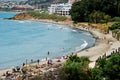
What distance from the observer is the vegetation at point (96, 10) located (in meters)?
99.0

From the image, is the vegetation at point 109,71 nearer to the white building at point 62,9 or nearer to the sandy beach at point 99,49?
the sandy beach at point 99,49

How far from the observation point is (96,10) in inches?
4063

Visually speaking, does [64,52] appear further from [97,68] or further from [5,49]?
[97,68]

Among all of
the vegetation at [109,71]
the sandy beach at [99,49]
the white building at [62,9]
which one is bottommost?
the white building at [62,9]

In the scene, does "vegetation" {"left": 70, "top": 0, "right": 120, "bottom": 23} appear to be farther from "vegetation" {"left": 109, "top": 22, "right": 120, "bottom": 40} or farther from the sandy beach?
the sandy beach

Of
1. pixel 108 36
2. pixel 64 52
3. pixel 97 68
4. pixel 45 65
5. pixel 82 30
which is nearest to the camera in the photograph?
pixel 97 68

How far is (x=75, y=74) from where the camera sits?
96.1 ft

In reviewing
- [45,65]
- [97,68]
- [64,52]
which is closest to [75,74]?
[97,68]

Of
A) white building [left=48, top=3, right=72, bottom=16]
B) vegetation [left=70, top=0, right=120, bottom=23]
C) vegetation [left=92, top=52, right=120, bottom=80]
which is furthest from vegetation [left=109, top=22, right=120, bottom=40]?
white building [left=48, top=3, right=72, bottom=16]

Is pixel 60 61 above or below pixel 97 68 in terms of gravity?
below

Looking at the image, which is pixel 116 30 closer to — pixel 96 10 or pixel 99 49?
pixel 99 49

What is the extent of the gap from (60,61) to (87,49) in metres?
12.0

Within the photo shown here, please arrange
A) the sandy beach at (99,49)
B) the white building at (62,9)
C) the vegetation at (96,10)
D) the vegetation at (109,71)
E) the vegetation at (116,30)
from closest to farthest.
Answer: the vegetation at (109,71)
the sandy beach at (99,49)
the vegetation at (116,30)
the vegetation at (96,10)
the white building at (62,9)

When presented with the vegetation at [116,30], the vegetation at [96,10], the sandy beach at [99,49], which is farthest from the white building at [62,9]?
the sandy beach at [99,49]
